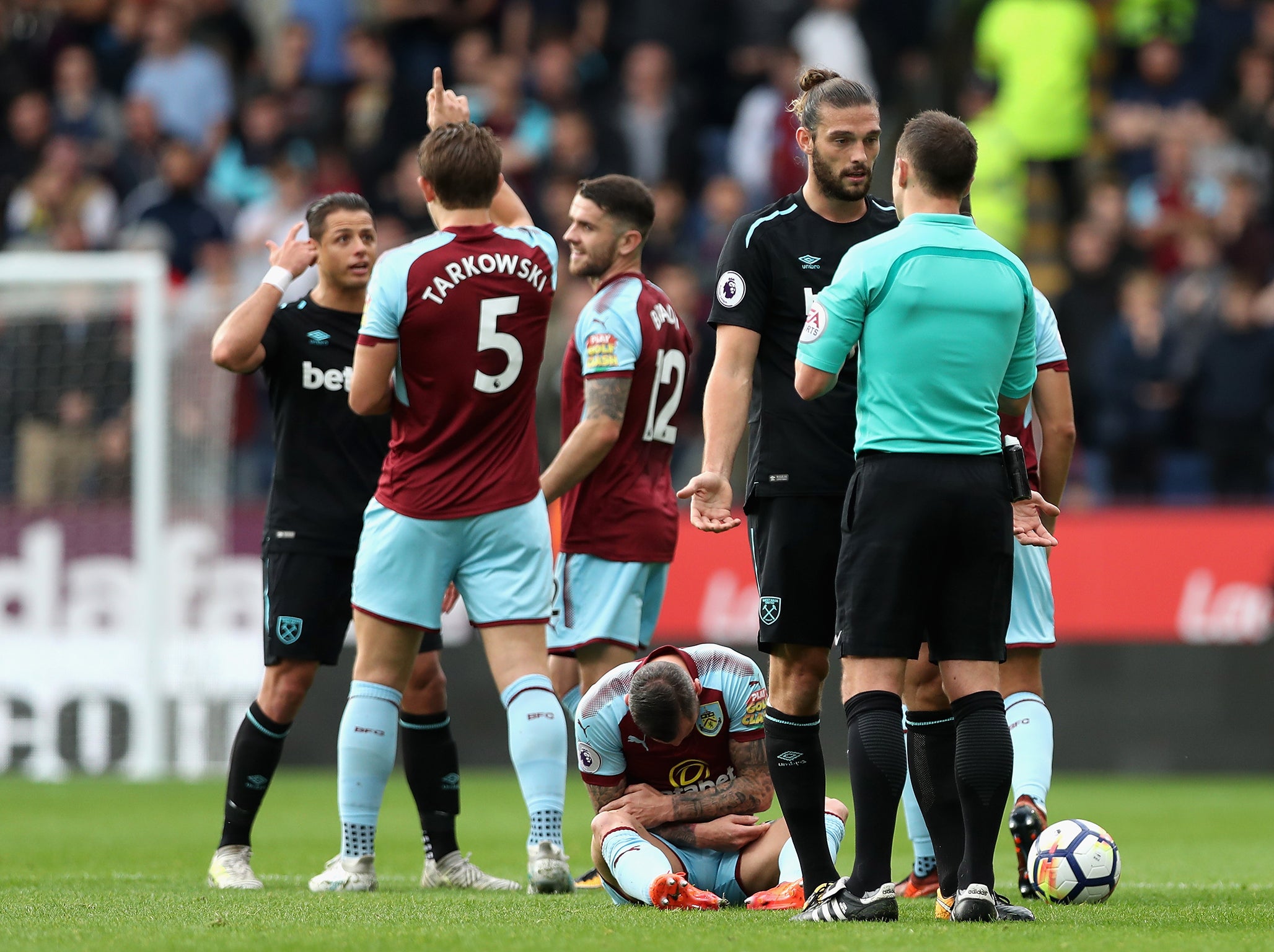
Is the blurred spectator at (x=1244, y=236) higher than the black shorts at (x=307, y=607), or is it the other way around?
the blurred spectator at (x=1244, y=236)

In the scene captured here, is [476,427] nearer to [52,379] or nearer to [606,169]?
[52,379]

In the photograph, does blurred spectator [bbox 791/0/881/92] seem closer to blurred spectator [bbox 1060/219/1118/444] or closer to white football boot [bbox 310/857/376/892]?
blurred spectator [bbox 1060/219/1118/444]

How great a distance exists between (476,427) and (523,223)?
875 mm

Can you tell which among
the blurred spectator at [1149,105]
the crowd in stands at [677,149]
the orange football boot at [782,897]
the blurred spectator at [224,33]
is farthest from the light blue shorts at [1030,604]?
the blurred spectator at [224,33]

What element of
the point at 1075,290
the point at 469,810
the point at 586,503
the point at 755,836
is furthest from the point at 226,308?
the point at 755,836

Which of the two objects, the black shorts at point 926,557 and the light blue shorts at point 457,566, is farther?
the light blue shorts at point 457,566

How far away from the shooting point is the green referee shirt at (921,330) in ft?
17.6

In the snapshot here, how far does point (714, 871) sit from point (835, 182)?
2.28 m

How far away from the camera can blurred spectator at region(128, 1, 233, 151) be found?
1869cm

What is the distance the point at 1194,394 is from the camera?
14.1 meters

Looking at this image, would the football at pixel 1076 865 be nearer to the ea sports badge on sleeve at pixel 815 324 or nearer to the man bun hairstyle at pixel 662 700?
the man bun hairstyle at pixel 662 700

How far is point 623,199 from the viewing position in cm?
757

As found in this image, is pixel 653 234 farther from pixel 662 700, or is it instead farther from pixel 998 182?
pixel 662 700

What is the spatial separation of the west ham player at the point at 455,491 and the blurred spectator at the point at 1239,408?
8402 millimetres
